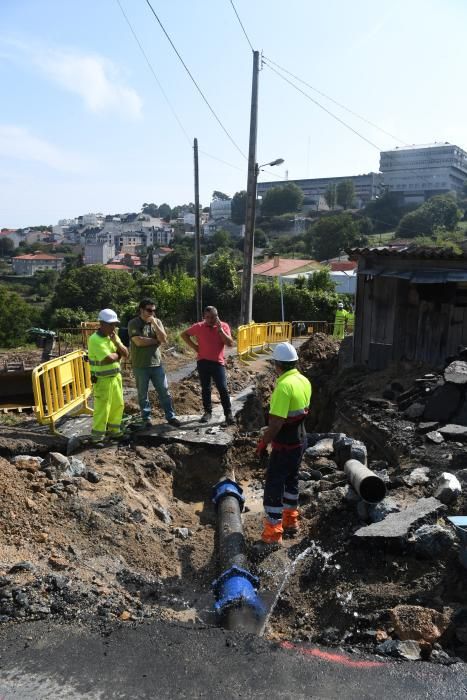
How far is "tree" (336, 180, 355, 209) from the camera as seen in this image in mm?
116500

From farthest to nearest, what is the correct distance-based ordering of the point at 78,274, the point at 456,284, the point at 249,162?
1. the point at 78,274
2. the point at 249,162
3. the point at 456,284

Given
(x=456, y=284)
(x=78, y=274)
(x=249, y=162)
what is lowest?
(x=78, y=274)

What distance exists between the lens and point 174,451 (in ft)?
22.4

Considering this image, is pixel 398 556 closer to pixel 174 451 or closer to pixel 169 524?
pixel 169 524

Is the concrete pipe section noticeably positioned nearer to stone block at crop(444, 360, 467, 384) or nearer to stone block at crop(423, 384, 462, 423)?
stone block at crop(423, 384, 462, 423)

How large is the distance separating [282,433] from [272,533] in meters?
1.02

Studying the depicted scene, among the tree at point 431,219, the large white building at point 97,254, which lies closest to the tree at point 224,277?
the tree at point 431,219

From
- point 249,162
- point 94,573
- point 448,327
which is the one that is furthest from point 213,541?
point 249,162

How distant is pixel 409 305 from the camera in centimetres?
1147

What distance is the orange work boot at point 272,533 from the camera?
517 cm

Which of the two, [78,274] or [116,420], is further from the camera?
[78,274]

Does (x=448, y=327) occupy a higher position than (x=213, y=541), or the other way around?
(x=448, y=327)

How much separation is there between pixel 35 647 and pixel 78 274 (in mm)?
54457

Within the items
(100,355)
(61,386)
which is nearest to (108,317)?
(100,355)
